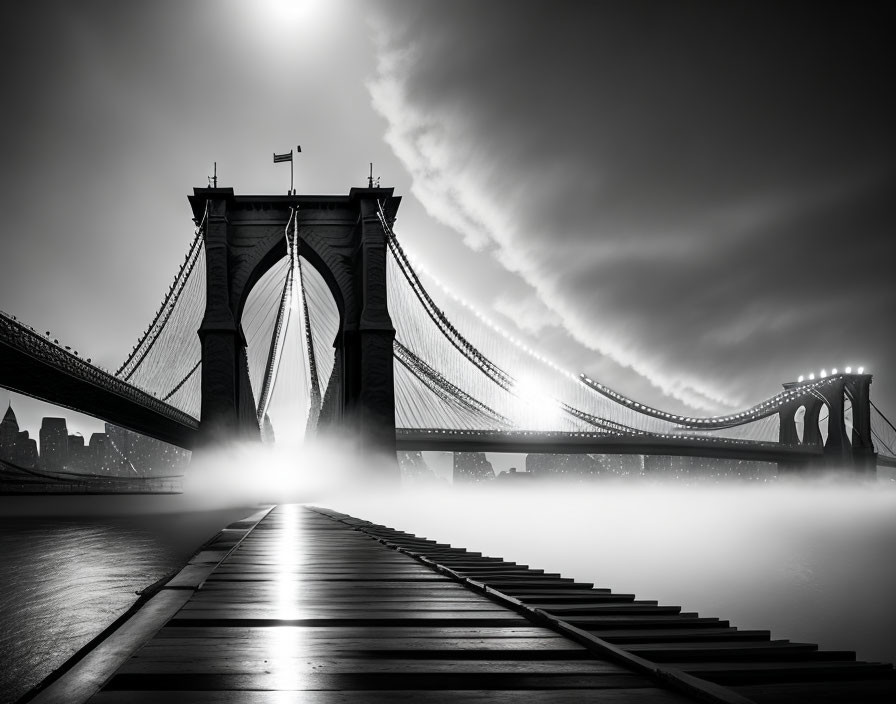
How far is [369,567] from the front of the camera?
5.77 metres

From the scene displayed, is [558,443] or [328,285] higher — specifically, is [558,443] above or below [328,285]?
below

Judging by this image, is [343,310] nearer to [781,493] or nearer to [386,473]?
[386,473]

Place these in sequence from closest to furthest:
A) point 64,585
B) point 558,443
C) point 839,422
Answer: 1. point 64,585
2. point 558,443
3. point 839,422

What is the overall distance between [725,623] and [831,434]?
6810 centimetres

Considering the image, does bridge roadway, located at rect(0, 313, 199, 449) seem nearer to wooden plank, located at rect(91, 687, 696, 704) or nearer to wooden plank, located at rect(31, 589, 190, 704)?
wooden plank, located at rect(31, 589, 190, 704)

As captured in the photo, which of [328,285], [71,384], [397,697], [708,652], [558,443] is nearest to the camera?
[397,697]

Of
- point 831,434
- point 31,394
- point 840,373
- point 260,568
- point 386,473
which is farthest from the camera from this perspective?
point 840,373

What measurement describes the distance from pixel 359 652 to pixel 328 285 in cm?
3214

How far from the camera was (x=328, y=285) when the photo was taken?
34.2 metres

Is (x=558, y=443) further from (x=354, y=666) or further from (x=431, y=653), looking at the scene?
(x=354, y=666)

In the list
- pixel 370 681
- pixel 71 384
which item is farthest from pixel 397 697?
pixel 71 384

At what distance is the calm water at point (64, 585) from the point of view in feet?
10.7

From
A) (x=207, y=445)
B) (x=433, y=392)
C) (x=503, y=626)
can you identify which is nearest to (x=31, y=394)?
(x=207, y=445)

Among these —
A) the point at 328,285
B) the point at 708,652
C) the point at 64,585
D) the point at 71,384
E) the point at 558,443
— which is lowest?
the point at 64,585
